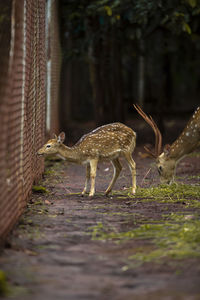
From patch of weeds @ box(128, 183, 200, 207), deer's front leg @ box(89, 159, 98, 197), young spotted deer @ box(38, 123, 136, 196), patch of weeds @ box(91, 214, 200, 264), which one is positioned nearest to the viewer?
patch of weeds @ box(91, 214, 200, 264)

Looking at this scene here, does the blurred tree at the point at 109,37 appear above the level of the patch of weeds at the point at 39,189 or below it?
above

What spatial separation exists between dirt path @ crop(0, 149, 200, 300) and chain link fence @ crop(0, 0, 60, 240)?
286mm

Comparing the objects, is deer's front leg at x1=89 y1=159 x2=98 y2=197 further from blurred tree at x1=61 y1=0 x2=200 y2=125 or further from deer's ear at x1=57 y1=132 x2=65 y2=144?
blurred tree at x1=61 y1=0 x2=200 y2=125

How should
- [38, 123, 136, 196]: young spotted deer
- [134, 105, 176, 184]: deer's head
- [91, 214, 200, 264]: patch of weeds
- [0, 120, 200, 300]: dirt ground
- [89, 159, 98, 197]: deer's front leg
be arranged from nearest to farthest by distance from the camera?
[0, 120, 200, 300]: dirt ground, [91, 214, 200, 264]: patch of weeds, [89, 159, 98, 197]: deer's front leg, [38, 123, 136, 196]: young spotted deer, [134, 105, 176, 184]: deer's head

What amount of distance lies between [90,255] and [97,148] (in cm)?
327

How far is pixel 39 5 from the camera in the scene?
8.83 meters

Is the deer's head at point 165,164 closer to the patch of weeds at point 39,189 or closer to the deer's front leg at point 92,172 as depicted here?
the deer's front leg at point 92,172

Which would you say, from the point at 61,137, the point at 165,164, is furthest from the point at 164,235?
the point at 165,164

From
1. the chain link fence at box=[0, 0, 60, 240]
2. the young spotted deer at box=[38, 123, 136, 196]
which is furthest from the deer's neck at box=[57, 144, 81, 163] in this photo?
the chain link fence at box=[0, 0, 60, 240]

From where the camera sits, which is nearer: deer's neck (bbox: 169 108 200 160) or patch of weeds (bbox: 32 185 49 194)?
patch of weeds (bbox: 32 185 49 194)

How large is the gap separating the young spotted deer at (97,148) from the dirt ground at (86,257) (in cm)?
48

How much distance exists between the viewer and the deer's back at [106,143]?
7.97 metres

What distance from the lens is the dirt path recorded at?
3.91 meters

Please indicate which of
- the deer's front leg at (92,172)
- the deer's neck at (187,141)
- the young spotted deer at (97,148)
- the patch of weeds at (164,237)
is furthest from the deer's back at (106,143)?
the patch of weeds at (164,237)
